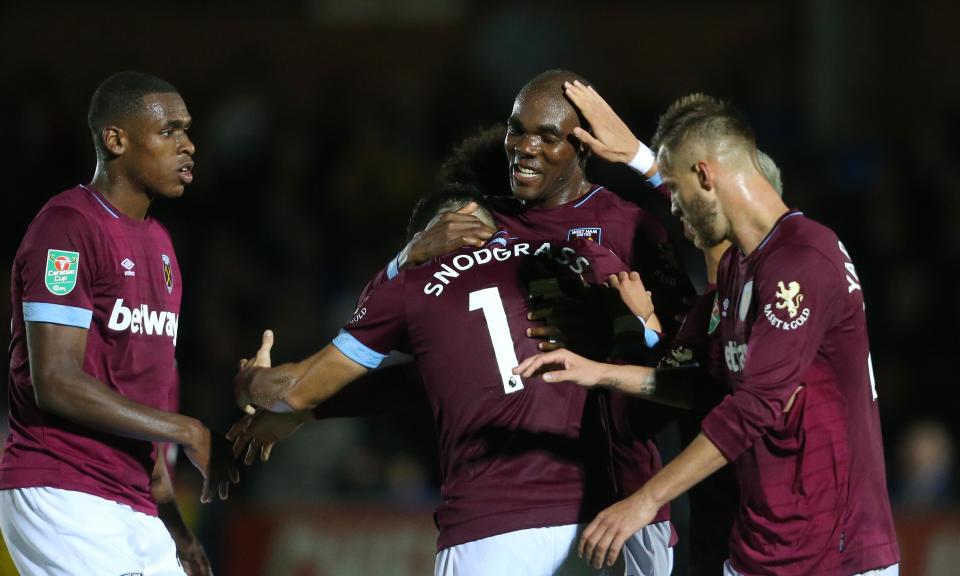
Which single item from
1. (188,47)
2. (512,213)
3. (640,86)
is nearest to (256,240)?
(188,47)

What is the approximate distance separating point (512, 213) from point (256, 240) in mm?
6417

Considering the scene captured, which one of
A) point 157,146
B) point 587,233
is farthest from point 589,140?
point 157,146

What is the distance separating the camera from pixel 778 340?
4.06 meters

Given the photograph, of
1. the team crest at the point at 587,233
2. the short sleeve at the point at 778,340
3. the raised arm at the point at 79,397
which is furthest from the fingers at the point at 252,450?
the short sleeve at the point at 778,340

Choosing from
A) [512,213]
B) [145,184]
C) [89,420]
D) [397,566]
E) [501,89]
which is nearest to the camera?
[89,420]

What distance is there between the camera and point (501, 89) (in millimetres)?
13016

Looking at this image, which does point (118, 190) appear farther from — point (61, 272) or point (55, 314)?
point (55, 314)

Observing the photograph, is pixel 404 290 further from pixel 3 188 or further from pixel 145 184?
pixel 3 188

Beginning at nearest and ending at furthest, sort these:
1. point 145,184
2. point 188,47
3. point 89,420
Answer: point 89,420 → point 145,184 → point 188,47

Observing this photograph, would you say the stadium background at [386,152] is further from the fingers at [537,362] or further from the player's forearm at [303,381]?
the fingers at [537,362]

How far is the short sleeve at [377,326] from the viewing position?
4785 millimetres

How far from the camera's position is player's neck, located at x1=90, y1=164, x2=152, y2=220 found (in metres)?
4.98

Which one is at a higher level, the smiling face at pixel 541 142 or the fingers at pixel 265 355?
the smiling face at pixel 541 142

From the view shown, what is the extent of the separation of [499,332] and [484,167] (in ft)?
4.78
